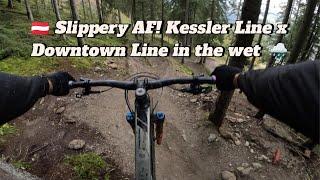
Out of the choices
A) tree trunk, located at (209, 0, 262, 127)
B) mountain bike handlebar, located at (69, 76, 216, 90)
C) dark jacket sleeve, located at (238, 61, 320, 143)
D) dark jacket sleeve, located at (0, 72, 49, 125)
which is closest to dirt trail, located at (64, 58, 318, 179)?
tree trunk, located at (209, 0, 262, 127)

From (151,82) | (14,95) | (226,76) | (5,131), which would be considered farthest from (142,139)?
(5,131)

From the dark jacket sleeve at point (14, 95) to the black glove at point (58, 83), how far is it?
2.12ft

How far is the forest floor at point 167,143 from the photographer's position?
32.1ft

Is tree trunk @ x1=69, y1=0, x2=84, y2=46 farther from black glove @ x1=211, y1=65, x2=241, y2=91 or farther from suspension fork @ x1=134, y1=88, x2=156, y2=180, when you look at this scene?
black glove @ x1=211, y1=65, x2=241, y2=91

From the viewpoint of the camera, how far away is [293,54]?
13.7 metres

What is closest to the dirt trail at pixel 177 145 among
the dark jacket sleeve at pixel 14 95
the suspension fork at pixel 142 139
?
the suspension fork at pixel 142 139

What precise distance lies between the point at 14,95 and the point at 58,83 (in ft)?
4.34

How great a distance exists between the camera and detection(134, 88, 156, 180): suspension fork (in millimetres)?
3373

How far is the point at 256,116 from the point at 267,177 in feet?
12.7

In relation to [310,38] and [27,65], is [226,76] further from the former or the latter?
[310,38]

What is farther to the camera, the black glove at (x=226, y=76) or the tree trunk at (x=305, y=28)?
the tree trunk at (x=305, y=28)

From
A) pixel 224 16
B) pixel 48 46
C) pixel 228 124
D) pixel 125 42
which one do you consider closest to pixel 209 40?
pixel 224 16

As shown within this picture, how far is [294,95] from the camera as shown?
6.15ft

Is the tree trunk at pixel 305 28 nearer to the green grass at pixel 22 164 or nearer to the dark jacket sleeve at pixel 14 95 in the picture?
the green grass at pixel 22 164
